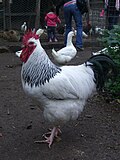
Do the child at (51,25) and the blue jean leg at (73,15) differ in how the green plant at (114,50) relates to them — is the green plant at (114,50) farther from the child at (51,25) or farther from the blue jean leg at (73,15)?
the child at (51,25)

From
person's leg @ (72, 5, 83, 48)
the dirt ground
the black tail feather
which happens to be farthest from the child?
the black tail feather

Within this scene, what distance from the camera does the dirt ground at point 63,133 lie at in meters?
4.34

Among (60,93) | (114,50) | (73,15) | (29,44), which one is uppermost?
(73,15)

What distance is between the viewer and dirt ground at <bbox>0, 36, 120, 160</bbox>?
434cm

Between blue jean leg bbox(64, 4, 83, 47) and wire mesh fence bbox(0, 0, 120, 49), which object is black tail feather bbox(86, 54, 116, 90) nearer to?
blue jean leg bbox(64, 4, 83, 47)

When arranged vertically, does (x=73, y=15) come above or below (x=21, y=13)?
below

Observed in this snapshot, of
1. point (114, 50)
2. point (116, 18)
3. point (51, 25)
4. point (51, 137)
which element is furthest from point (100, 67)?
A: point (51, 25)

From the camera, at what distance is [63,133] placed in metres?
4.97

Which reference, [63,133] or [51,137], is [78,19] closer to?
[63,133]

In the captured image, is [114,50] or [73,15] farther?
[73,15]

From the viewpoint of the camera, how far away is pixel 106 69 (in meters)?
4.81

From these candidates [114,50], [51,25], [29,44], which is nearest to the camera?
[29,44]

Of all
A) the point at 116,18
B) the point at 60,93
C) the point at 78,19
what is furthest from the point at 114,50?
the point at 78,19

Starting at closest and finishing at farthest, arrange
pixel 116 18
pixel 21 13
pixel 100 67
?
pixel 100 67
pixel 116 18
pixel 21 13
